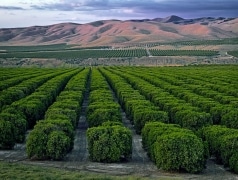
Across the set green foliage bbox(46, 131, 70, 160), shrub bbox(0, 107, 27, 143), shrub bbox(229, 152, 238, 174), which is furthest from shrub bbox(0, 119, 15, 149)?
shrub bbox(229, 152, 238, 174)

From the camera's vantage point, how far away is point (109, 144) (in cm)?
2017

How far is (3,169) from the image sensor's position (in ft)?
55.6

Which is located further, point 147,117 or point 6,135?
point 147,117

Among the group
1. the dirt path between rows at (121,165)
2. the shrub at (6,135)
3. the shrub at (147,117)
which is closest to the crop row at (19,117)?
the shrub at (6,135)

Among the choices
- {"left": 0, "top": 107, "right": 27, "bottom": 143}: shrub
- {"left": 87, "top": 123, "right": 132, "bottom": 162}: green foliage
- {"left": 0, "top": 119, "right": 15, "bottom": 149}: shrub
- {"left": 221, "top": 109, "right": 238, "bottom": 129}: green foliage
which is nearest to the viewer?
{"left": 87, "top": 123, "right": 132, "bottom": 162}: green foliage

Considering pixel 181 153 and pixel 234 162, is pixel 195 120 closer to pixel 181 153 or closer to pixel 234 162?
pixel 234 162

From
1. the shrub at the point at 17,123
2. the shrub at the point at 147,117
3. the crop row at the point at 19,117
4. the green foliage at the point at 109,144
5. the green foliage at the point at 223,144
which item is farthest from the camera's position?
the shrub at the point at 147,117

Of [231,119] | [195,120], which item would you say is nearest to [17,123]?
[195,120]

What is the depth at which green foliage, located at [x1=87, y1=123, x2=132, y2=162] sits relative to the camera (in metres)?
20.1

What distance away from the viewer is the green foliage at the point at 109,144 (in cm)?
2009

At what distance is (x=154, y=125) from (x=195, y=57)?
139 meters

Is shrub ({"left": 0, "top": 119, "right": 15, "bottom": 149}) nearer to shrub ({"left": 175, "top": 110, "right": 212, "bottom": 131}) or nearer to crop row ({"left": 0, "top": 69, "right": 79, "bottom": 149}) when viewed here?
crop row ({"left": 0, "top": 69, "right": 79, "bottom": 149})

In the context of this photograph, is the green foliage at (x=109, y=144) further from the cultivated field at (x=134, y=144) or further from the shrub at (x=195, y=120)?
the shrub at (x=195, y=120)

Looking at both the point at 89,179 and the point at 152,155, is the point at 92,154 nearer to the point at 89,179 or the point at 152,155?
the point at 152,155
